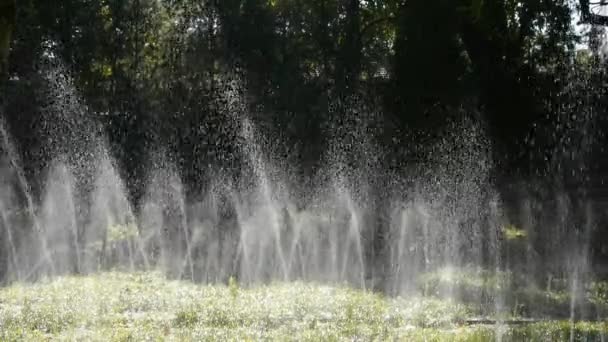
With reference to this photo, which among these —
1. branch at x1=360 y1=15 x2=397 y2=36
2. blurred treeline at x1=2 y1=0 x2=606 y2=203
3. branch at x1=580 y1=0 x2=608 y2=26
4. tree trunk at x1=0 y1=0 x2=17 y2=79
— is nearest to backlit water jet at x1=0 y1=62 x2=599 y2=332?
blurred treeline at x1=2 y1=0 x2=606 y2=203

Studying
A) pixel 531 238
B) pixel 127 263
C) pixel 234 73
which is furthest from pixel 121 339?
pixel 234 73

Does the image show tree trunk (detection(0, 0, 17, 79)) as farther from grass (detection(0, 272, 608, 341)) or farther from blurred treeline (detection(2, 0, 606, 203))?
blurred treeline (detection(2, 0, 606, 203))

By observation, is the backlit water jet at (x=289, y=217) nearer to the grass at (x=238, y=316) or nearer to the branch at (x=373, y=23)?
the grass at (x=238, y=316)

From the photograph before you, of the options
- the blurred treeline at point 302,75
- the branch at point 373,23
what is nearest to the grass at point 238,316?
the blurred treeline at point 302,75

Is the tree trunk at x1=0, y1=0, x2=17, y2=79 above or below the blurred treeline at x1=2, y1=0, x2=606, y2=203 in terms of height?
below

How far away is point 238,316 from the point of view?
10.9 m

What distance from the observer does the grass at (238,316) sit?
9328mm

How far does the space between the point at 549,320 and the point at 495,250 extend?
361 inches

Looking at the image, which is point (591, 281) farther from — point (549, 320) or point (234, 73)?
point (234, 73)

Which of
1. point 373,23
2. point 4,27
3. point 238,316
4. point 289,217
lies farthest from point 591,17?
point 4,27

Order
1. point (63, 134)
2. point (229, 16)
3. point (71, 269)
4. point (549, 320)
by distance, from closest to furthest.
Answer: point (549, 320) → point (71, 269) → point (229, 16) → point (63, 134)

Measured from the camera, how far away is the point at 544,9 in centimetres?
1939

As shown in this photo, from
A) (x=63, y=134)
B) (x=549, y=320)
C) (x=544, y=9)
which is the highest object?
(x=544, y=9)

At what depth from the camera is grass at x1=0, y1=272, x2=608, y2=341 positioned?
9328 mm
